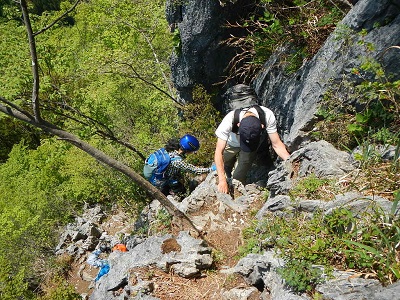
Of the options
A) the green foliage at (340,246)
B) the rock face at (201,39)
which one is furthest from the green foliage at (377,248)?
the rock face at (201,39)

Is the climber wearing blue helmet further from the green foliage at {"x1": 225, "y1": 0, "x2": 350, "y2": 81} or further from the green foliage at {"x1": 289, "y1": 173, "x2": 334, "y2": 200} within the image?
the green foliage at {"x1": 289, "y1": 173, "x2": 334, "y2": 200}

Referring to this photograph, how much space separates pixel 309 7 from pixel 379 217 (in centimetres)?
445

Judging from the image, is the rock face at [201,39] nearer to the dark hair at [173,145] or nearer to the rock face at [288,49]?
the rock face at [288,49]

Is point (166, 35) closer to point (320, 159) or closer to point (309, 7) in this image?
point (309, 7)

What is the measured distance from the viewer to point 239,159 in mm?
6551

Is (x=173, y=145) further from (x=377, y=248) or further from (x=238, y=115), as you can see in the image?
(x=377, y=248)

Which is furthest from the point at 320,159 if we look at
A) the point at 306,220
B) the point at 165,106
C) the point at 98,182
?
the point at 98,182

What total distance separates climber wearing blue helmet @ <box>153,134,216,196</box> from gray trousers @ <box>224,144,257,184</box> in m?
0.43

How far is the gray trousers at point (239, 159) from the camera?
21.0 ft

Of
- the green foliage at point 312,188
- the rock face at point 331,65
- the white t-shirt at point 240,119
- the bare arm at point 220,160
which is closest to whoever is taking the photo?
the green foliage at point 312,188

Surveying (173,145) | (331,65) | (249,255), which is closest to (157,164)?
(173,145)

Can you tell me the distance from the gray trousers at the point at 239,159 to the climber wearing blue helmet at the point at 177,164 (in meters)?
0.43

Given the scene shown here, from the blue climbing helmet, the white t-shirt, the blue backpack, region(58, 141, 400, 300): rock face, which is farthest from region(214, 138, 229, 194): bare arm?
the blue backpack

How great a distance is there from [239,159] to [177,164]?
1.37 m
